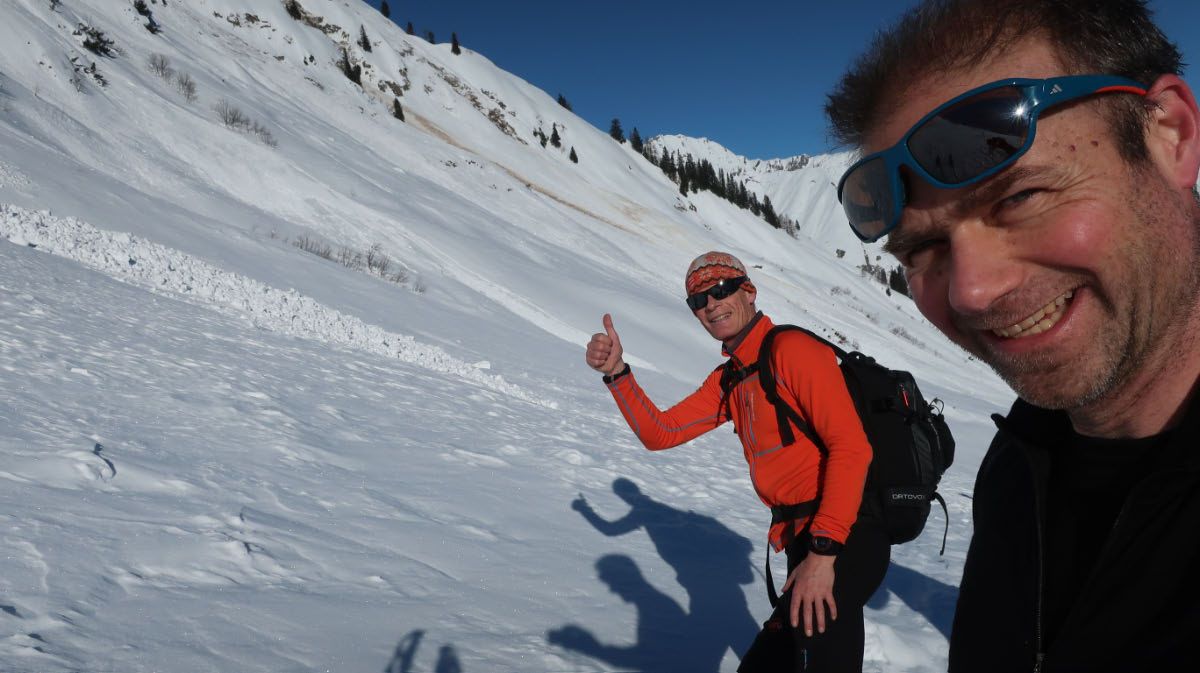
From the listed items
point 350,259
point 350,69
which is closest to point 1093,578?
point 350,259

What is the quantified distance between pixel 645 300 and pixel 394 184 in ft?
32.3

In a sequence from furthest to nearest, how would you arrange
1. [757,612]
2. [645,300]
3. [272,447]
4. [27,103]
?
[645,300] → [27,103] → [272,447] → [757,612]

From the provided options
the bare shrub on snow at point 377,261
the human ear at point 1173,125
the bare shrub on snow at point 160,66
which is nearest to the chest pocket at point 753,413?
the human ear at point 1173,125

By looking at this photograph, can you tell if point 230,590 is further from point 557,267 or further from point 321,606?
point 557,267

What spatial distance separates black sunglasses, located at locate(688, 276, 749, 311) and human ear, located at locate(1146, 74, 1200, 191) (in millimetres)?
1763

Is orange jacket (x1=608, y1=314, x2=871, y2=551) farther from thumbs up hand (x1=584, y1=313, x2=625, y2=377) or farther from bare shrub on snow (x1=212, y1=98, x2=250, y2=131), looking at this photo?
bare shrub on snow (x1=212, y1=98, x2=250, y2=131)

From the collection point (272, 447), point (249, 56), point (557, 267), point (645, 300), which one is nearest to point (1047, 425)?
point (272, 447)

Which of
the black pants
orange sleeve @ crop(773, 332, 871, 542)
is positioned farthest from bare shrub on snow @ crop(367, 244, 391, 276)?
the black pants

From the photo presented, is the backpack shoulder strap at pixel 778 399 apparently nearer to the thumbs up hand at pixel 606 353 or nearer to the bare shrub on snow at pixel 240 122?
the thumbs up hand at pixel 606 353

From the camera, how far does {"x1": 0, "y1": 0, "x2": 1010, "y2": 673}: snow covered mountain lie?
2891mm

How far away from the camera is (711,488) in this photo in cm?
664

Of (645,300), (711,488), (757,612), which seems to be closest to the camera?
(757,612)

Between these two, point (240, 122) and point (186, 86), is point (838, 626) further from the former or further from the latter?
point (186, 86)

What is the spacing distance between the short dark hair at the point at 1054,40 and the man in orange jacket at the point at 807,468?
4.30ft
